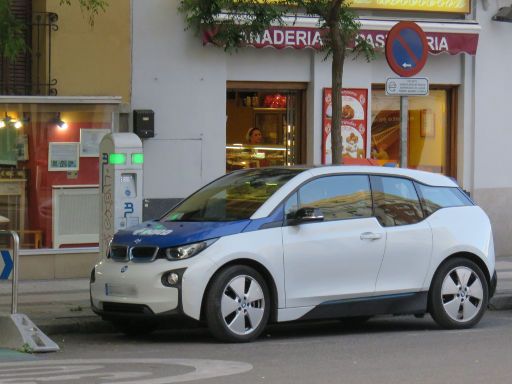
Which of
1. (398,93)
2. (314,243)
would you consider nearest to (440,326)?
(314,243)

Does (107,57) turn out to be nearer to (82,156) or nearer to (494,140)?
(82,156)

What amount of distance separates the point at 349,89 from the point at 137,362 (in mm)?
8700

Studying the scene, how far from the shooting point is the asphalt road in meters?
8.26

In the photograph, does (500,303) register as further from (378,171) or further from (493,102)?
(493,102)

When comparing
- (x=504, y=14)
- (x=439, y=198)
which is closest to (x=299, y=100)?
(x=504, y=14)

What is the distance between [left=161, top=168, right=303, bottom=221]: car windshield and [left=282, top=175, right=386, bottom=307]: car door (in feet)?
1.01

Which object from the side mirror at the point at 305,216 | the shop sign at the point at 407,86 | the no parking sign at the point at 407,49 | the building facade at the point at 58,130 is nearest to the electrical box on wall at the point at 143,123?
the building facade at the point at 58,130

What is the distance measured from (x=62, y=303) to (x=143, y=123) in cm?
380

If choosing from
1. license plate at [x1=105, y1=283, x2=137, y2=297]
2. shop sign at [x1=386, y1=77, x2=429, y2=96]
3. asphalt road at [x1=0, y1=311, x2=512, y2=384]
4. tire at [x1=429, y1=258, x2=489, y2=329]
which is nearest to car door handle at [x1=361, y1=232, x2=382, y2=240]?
tire at [x1=429, y1=258, x2=489, y2=329]

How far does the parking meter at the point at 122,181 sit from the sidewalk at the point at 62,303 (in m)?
0.85

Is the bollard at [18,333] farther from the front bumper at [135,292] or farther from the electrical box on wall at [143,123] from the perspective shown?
the electrical box on wall at [143,123]

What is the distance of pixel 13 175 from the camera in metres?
14.7

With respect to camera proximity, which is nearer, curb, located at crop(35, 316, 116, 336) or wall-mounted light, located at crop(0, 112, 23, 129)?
curb, located at crop(35, 316, 116, 336)

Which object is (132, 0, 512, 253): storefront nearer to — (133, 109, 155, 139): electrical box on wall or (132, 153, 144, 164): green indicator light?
(133, 109, 155, 139): electrical box on wall
